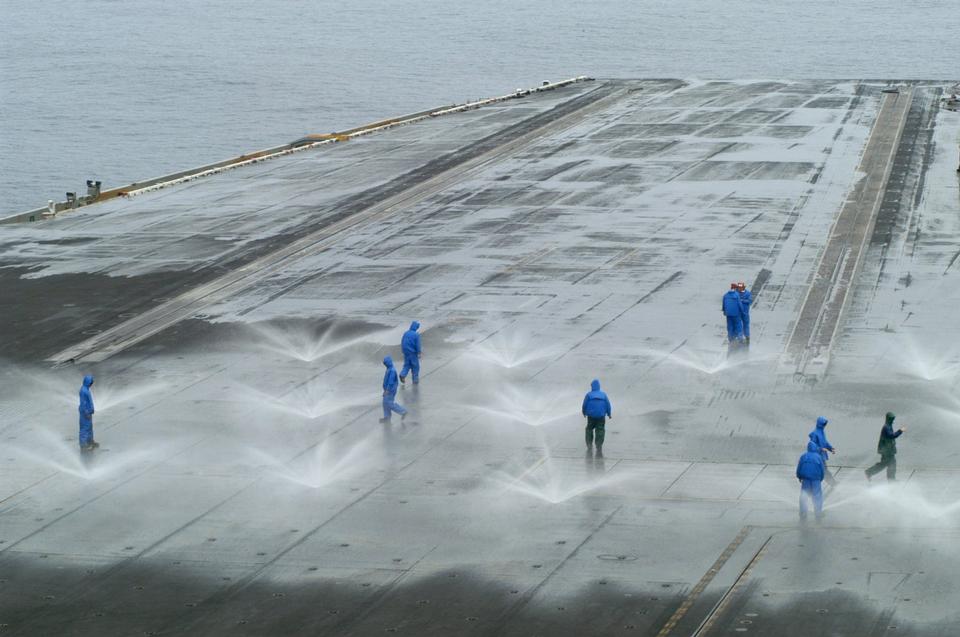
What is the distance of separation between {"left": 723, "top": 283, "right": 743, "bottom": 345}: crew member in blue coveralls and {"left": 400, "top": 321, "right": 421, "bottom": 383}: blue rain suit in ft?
21.2

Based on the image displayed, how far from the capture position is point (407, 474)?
79.0 feet

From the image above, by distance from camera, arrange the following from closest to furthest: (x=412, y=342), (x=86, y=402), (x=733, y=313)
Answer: (x=86, y=402), (x=412, y=342), (x=733, y=313)

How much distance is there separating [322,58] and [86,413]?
114363mm

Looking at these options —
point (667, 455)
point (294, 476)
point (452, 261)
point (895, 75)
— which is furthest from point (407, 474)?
point (895, 75)

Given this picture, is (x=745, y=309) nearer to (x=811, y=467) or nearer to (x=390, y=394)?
(x=390, y=394)

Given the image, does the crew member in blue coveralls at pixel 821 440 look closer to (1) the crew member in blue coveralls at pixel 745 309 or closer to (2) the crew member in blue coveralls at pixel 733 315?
(2) the crew member in blue coveralls at pixel 733 315

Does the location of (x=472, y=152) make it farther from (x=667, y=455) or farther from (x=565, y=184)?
(x=667, y=455)

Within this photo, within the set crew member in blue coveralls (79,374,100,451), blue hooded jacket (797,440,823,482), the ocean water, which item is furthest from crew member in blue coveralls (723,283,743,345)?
the ocean water

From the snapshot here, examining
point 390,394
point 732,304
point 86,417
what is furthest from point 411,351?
point 732,304

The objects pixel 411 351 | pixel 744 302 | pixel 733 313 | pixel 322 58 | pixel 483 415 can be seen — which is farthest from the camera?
pixel 322 58

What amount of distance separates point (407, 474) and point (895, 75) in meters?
102

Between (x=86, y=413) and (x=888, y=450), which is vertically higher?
(x=86, y=413)

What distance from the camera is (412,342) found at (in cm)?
Result: 2873

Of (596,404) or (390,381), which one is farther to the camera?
(390,381)
